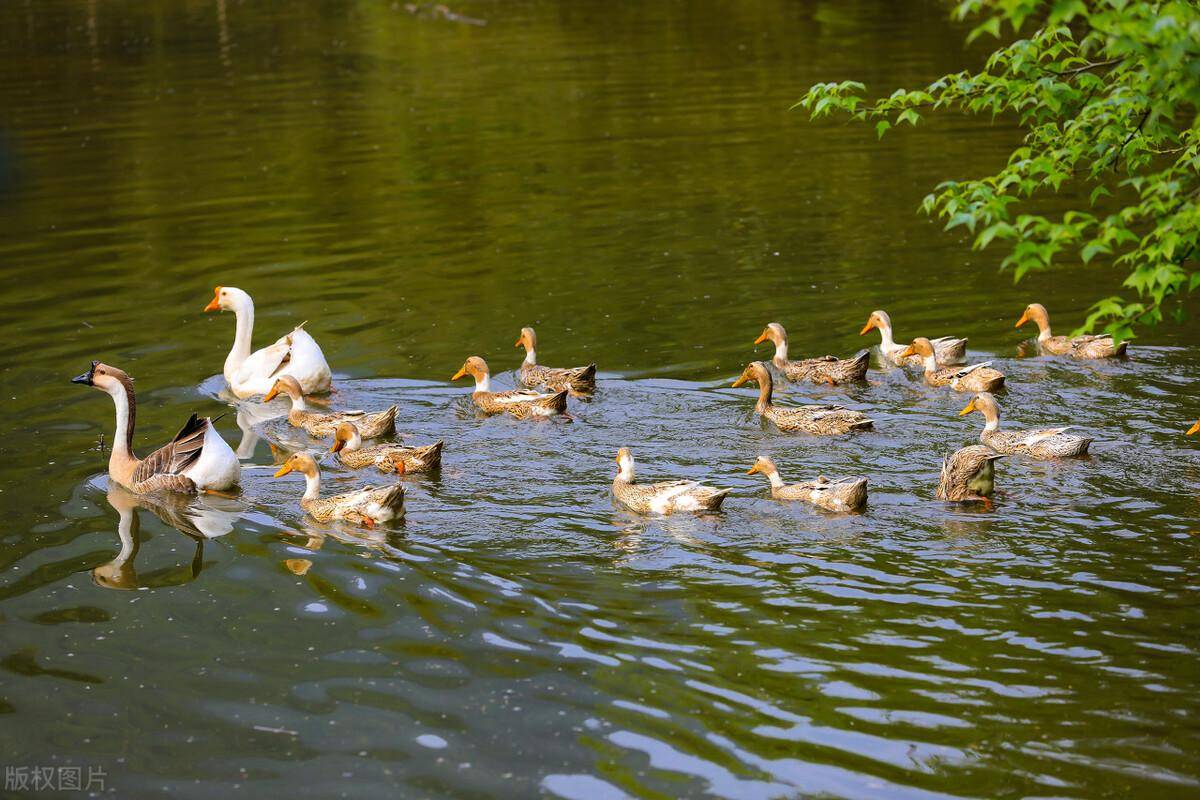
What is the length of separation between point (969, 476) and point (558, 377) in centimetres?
550

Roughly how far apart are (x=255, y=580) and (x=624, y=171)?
1873 cm

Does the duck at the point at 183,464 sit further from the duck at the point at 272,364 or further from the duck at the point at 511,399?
the duck at the point at 511,399

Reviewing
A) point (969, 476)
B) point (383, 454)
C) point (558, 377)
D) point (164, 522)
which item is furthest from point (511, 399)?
point (969, 476)

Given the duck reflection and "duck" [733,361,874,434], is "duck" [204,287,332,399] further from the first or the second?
"duck" [733,361,874,434]

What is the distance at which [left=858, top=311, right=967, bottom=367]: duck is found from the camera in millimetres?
16453

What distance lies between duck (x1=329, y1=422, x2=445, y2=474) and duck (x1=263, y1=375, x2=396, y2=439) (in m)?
0.18

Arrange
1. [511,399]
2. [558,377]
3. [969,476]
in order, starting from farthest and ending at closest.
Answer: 1. [558,377]
2. [511,399]
3. [969,476]

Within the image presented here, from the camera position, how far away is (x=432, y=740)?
916cm

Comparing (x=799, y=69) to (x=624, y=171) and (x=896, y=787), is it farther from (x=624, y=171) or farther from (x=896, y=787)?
(x=896, y=787)

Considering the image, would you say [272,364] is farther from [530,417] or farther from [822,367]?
[822,367]

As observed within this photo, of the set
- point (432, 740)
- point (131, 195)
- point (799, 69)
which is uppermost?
point (799, 69)

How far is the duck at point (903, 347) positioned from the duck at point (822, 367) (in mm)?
Answer: 423

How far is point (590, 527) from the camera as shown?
486 inches

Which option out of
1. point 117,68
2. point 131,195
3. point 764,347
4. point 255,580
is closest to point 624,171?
point 131,195
